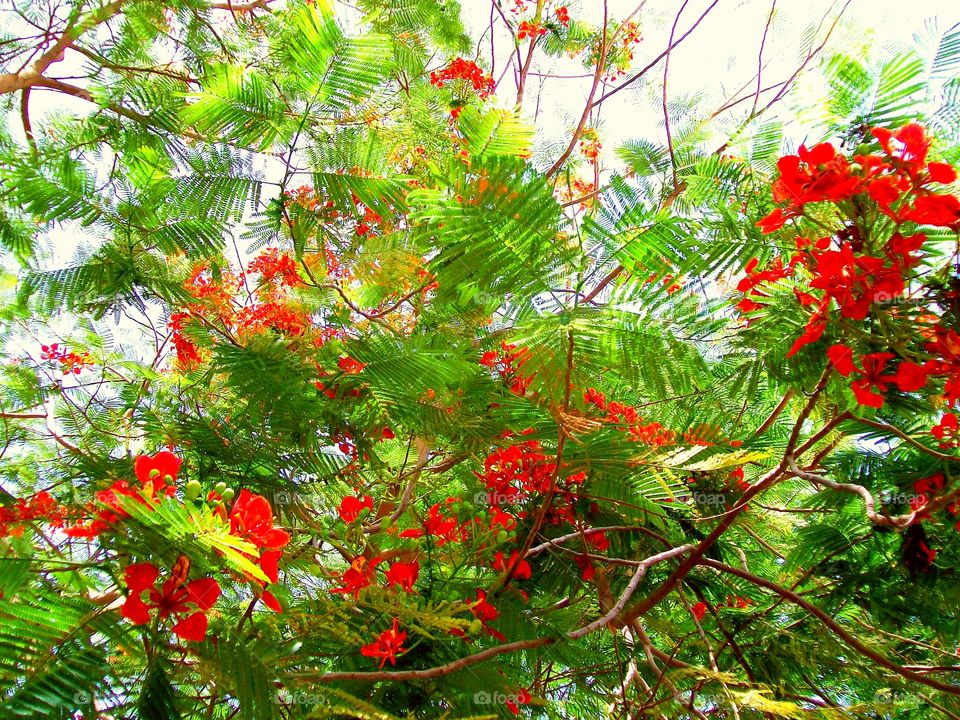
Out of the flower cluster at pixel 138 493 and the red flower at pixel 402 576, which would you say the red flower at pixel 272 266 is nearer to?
the red flower at pixel 402 576

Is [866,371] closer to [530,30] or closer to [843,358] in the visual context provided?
[843,358]

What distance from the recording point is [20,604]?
90cm

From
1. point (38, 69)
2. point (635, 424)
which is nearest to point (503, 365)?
point (635, 424)

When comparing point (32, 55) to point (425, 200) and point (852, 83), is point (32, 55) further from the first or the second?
point (852, 83)

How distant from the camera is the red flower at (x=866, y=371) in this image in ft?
3.64

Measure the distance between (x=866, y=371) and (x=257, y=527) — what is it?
43.1 inches

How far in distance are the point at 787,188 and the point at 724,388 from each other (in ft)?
3.00

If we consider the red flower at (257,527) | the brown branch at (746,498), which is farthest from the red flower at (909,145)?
the red flower at (257,527)

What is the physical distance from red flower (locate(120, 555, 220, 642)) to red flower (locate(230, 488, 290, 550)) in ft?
0.28

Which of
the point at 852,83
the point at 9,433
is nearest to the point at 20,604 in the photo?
the point at 852,83

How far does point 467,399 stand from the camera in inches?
75.0

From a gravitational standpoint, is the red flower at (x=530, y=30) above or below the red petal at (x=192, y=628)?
→ above

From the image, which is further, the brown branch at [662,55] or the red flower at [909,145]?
the brown branch at [662,55]

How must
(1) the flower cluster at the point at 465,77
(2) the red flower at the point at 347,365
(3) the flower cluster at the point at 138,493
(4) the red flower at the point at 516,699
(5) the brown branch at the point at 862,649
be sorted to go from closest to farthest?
1. (3) the flower cluster at the point at 138,493
2. (5) the brown branch at the point at 862,649
3. (4) the red flower at the point at 516,699
4. (2) the red flower at the point at 347,365
5. (1) the flower cluster at the point at 465,77
